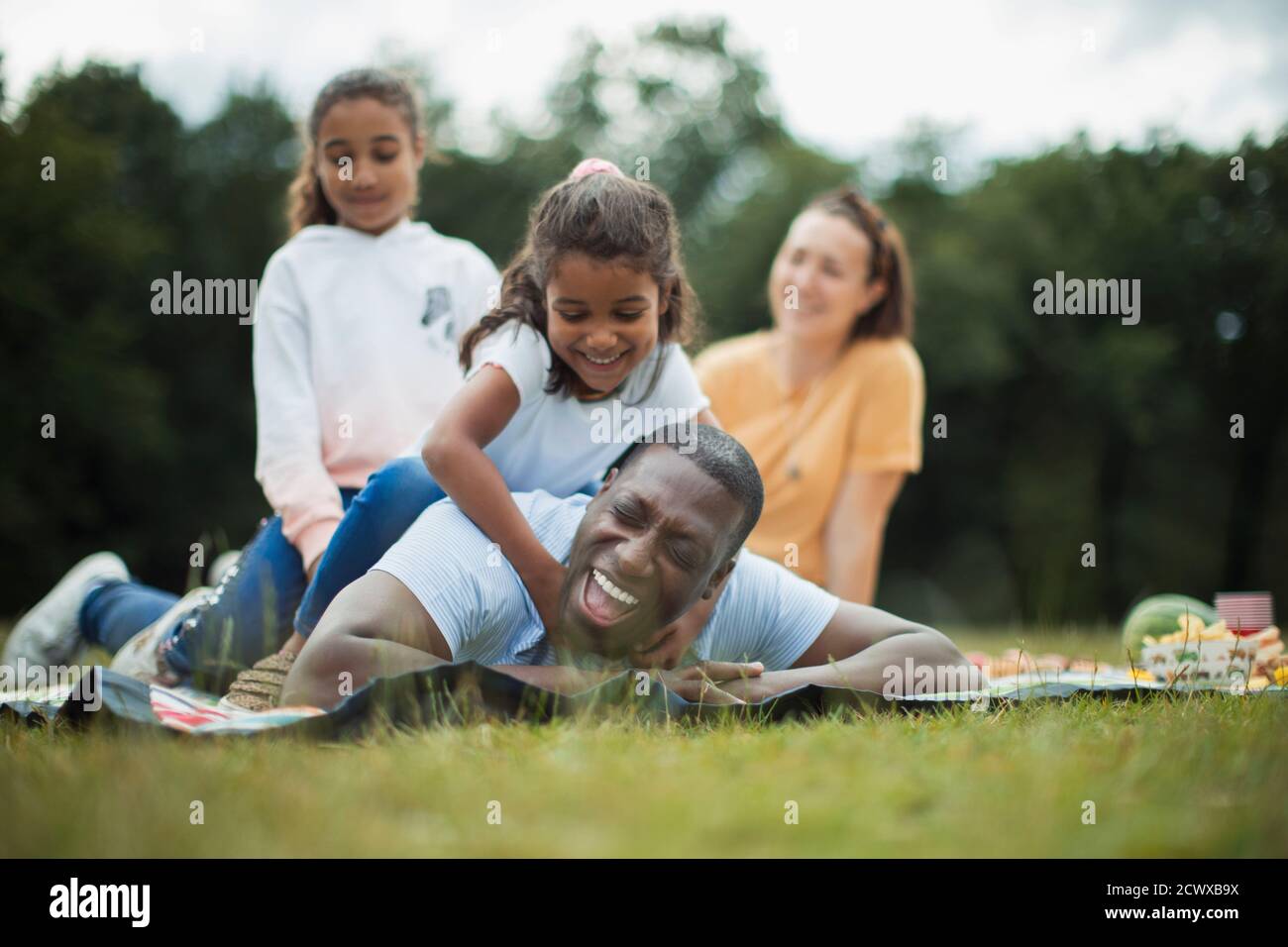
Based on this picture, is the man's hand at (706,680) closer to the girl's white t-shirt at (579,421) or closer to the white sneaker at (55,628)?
the girl's white t-shirt at (579,421)

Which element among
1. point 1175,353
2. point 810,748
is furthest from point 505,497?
point 1175,353

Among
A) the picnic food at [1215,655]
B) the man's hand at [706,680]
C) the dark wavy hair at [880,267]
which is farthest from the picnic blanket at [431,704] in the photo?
the dark wavy hair at [880,267]

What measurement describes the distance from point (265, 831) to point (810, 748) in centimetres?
113

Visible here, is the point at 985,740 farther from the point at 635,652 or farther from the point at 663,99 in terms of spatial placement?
the point at 663,99

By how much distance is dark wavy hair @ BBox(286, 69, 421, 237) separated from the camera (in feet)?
15.4

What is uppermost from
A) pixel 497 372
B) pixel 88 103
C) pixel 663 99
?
pixel 663 99

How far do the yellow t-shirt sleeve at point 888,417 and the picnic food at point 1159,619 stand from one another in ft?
5.19

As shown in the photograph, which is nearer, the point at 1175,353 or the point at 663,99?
the point at 1175,353

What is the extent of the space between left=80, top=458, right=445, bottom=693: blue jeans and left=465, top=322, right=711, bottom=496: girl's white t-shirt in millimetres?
317

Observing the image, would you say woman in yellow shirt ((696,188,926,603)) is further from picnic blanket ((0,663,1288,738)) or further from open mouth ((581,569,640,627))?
open mouth ((581,569,640,627))

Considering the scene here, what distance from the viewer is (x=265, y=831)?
1.85 m

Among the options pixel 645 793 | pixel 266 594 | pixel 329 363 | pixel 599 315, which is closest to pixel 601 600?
pixel 599 315

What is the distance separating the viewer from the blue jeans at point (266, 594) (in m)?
3.70

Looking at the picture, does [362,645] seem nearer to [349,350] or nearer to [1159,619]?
[349,350]
